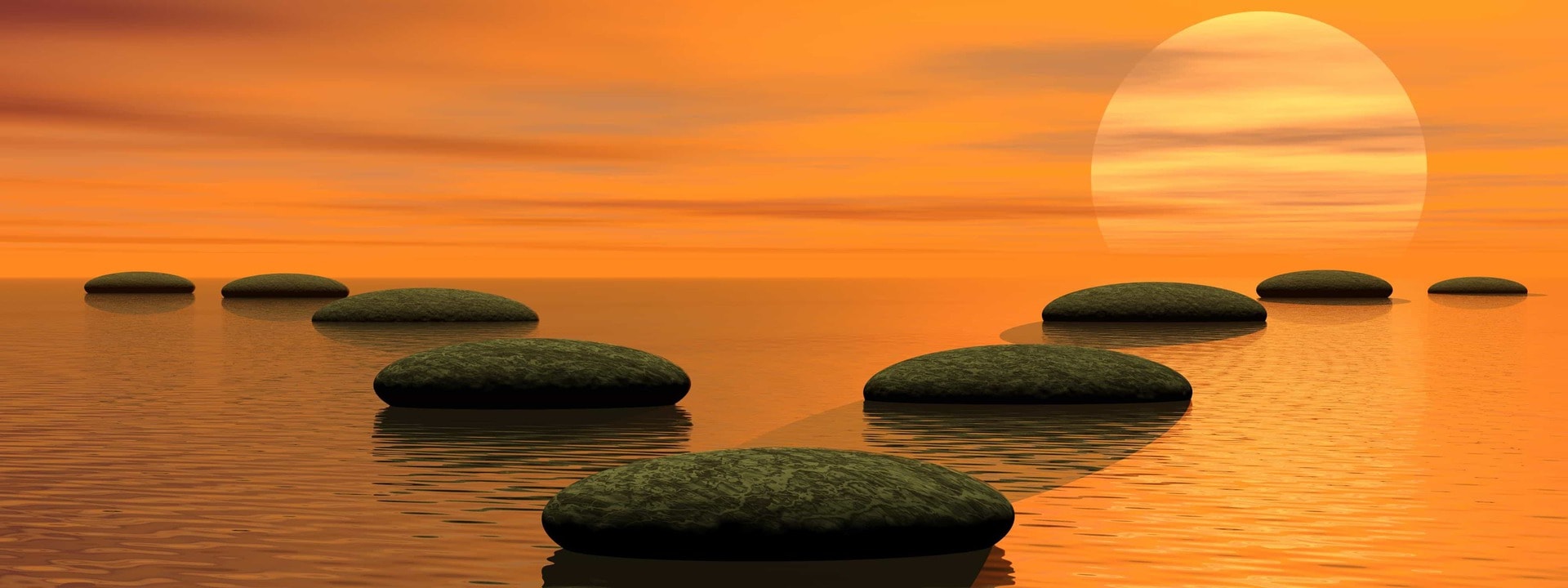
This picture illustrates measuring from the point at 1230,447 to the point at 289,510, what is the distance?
36.5ft

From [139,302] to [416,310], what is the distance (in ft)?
131

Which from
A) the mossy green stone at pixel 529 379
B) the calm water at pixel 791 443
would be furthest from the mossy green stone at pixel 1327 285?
the mossy green stone at pixel 529 379

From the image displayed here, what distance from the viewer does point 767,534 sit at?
12289 millimetres

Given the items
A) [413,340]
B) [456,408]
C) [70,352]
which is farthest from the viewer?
[413,340]

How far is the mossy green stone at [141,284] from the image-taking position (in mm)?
116875

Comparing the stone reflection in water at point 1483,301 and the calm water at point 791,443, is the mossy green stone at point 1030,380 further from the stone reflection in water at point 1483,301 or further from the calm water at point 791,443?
the stone reflection in water at point 1483,301

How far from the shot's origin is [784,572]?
12.1 metres

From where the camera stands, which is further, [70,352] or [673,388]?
[70,352]

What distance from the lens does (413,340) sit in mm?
45656

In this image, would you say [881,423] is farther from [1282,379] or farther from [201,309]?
Answer: [201,309]

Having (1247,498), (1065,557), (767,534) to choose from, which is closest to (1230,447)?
(1247,498)

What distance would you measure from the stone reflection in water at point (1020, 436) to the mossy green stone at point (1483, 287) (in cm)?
10429

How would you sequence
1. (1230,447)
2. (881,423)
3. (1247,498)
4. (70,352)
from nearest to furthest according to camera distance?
(1247,498)
(1230,447)
(881,423)
(70,352)

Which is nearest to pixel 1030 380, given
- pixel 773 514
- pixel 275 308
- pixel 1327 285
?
pixel 773 514
